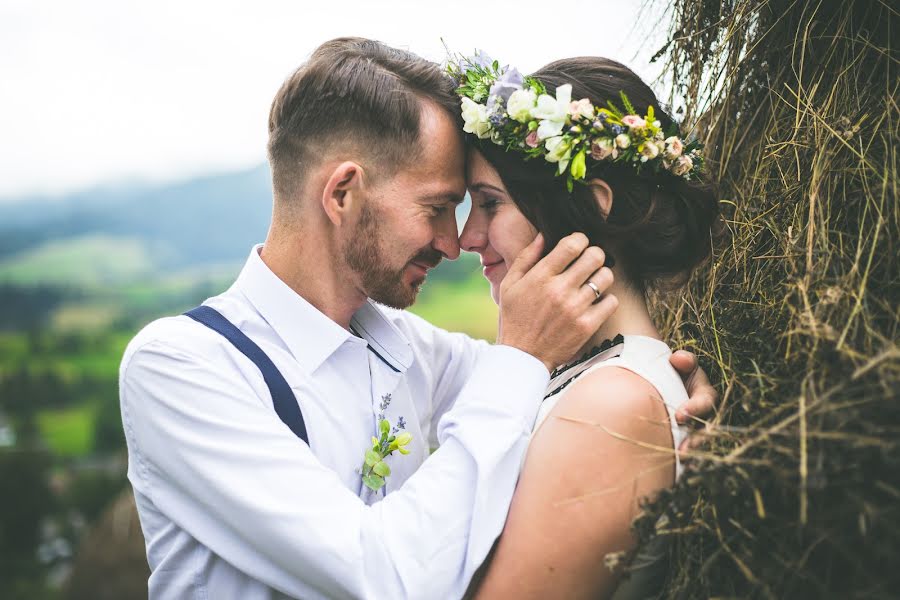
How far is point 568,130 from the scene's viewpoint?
2320 millimetres

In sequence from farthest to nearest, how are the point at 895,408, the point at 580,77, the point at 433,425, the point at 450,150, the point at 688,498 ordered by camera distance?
the point at 433,425, the point at 450,150, the point at 580,77, the point at 688,498, the point at 895,408

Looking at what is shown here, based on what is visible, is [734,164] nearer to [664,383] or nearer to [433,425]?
[664,383]

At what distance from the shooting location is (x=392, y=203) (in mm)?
2729

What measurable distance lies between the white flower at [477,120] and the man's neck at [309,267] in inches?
30.5

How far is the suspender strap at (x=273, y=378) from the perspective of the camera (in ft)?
7.71

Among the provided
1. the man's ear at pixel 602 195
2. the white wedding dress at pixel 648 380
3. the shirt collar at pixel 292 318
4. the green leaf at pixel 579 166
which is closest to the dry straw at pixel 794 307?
the white wedding dress at pixel 648 380

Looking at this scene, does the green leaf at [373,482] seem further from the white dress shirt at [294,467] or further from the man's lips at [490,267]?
the man's lips at [490,267]

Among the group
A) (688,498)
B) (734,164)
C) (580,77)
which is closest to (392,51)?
(580,77)

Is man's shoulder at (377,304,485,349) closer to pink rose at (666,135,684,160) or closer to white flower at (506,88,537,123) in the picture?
white flower at (506,88,537,123)

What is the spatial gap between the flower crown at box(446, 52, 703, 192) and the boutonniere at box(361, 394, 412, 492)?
112 cm

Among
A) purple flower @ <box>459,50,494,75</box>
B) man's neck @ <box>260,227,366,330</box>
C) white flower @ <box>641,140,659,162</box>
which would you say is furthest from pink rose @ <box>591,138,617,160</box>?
man's neck @ <box>260,227,366,330</box>

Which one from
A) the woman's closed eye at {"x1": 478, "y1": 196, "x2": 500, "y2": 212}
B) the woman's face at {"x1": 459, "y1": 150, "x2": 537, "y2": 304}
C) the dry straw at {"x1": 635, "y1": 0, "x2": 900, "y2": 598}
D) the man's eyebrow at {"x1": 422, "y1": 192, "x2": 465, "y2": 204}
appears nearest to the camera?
the dry straw at {"x1": 635, "y1": 0, "x2": 900, "y2": 598}

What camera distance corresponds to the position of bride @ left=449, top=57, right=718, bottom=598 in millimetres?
1963

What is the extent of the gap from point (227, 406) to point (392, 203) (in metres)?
1.05
